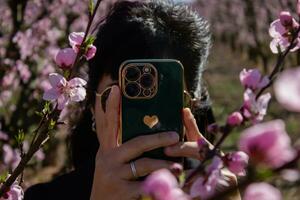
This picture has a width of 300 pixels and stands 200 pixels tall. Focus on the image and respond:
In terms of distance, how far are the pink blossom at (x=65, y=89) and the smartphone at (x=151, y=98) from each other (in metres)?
0.11

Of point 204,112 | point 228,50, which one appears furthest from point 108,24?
point 228,50

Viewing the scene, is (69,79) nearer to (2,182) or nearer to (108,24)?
(2,182)

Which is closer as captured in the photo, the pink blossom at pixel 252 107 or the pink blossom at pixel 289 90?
the pink blossom at pixel 289 90

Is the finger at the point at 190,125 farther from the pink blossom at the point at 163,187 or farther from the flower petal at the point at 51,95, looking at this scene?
the pink blossom at the point at 163,187

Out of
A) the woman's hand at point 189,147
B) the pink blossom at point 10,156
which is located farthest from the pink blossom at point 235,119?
the pink blossom at point 10,156

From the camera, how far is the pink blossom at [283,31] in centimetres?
95

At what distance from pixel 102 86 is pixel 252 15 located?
7.84 metres

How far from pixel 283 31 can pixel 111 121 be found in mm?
320

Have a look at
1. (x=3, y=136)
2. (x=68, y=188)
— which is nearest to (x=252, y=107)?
(x=68, y=188)

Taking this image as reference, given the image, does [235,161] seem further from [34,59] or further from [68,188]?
[34,59]

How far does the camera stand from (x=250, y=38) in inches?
442

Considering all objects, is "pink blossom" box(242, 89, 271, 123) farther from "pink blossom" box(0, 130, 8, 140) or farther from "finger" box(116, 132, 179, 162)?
"pink blossom" box(0, 130, 8, 140)

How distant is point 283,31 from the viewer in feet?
3.23

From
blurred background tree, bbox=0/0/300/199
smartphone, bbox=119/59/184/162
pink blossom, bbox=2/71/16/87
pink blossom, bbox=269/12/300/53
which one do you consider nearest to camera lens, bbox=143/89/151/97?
smartphone, bbox=119/59/184/162
